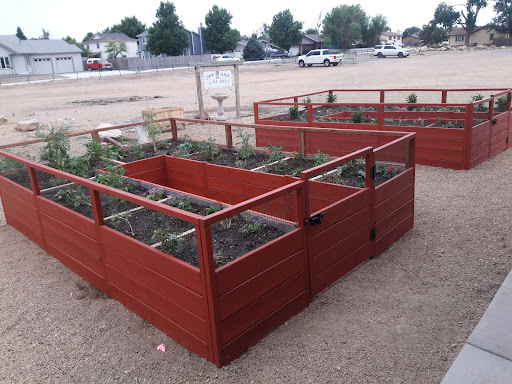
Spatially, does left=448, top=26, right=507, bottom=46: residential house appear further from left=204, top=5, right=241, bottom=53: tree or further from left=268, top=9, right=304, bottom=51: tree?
left=204, top=5, right=241, bottom=53: tree

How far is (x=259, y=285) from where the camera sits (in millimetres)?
3525

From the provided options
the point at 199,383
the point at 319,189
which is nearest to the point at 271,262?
the point at 199,383

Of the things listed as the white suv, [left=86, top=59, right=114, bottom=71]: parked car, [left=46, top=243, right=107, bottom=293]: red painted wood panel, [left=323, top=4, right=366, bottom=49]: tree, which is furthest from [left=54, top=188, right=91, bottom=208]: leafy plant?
[left=323, top=4, right=366, bottom=49]: tree

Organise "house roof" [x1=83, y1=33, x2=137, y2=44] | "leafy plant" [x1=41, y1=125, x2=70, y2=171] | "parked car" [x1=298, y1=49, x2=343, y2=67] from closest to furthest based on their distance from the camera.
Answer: "leafy plant" [x1=41, y1=125, x2=70, y2=171], "parked car" [x1=298, y1=49, x2=343, y2=67], "house roof" [x1=83, y1=33, x2=137, y2=44]

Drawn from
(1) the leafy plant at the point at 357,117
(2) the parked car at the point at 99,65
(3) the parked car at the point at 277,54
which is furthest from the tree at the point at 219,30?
(1) the leafy plant at the point at 357,117

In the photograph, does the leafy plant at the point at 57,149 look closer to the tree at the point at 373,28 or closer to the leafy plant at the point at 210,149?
the leafy plant at the point at 210,149

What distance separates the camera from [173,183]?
7414mm

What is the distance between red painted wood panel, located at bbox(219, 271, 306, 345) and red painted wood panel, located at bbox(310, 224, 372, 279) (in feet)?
0.70

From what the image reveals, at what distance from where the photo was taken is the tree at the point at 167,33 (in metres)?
64.2

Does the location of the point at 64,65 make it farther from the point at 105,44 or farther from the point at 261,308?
the point at 261,308

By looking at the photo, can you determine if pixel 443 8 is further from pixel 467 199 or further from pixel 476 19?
pixel 467 199

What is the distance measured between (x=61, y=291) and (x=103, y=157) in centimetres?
307

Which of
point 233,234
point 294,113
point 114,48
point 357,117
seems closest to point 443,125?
point 357,117

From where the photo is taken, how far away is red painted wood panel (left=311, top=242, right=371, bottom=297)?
423 centimetres
